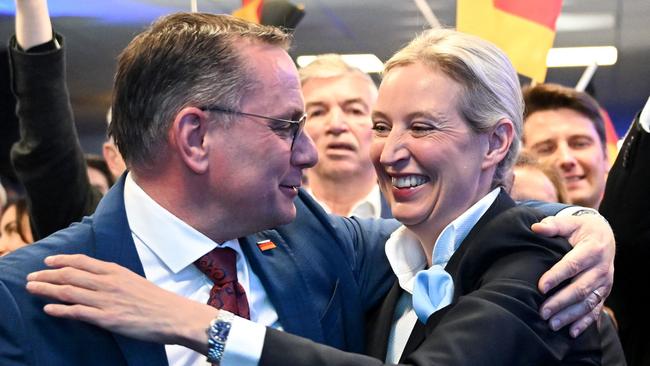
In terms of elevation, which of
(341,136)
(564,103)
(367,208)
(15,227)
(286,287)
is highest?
(286,287)

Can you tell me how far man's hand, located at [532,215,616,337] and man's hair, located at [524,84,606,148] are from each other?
64.9 inches

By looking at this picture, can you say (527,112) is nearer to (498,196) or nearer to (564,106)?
(564,106)

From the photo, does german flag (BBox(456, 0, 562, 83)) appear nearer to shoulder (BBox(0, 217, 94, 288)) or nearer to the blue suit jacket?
the blue suit jacket

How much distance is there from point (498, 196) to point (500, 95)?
216 mm

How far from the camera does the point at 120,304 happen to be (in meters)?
1.78

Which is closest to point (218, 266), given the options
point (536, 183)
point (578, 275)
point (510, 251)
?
point (510, 251)

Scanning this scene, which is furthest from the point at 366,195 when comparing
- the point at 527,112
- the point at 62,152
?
the point at 62,152

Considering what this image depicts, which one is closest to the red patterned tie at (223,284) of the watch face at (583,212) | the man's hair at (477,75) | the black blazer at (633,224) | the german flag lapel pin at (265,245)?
the german flag lapel pin at (265,245)

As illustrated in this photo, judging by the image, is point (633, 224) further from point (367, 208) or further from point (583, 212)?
point (367, 208)

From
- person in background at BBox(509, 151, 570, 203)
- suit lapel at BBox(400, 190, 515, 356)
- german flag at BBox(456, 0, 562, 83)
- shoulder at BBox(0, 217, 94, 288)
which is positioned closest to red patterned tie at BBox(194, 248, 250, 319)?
shoulder at BBox(0, 217, 94, 288)

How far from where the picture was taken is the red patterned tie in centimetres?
208

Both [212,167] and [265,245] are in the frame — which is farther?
[265,245]

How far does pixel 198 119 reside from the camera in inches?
85.0

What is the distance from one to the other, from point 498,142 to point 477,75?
0.16 m
